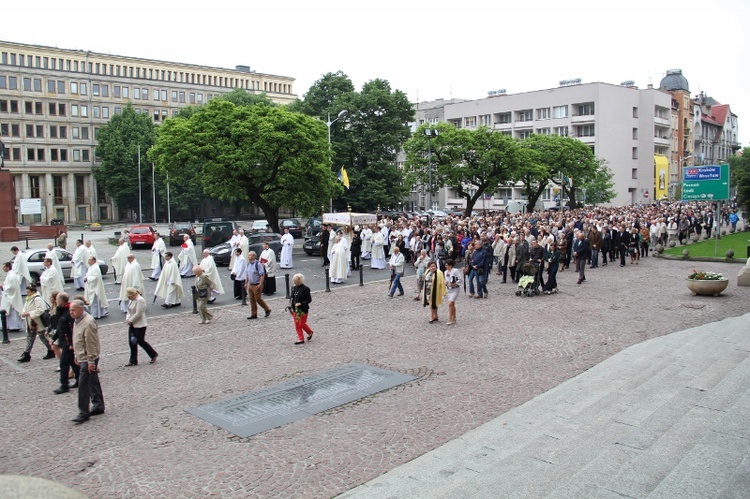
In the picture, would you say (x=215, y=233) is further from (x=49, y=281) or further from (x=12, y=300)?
(x=12, y=300)

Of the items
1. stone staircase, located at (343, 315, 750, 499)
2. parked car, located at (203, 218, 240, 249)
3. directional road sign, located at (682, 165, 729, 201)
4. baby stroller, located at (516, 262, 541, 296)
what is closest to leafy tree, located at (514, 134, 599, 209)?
directional road sign, located at (682, 165, 729, 201)

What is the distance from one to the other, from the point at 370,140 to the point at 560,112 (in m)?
37.8

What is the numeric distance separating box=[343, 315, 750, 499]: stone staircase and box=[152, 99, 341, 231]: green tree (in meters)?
27.9

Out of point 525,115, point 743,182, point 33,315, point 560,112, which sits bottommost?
point 33,315

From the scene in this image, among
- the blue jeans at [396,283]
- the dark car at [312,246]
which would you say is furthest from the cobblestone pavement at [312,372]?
the dark car at [312,246]

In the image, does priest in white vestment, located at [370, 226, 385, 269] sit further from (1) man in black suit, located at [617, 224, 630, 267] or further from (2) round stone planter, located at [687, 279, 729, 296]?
(2) round stone planter, located at [687, 279, 729, 296]

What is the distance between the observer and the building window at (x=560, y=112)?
271ft

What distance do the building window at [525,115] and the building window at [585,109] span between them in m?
6.44

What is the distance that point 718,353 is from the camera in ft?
39.1

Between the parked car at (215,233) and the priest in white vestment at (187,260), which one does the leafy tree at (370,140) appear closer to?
the parked car at (215,233)

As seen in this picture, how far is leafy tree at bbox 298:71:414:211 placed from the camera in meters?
55.7

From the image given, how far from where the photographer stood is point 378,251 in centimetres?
2811

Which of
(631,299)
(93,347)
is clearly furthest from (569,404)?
(631,299)

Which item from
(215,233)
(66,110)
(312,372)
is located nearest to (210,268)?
(312,372)
